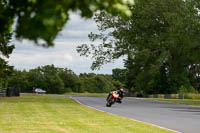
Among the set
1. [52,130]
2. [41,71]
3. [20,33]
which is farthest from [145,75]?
[41,71]

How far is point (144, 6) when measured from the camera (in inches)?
1843

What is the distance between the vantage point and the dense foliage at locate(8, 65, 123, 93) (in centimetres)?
10819

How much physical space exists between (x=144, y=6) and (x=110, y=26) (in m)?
4.33

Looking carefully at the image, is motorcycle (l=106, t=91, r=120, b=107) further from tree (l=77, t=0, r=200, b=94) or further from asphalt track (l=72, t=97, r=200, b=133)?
tree (l=77, t=0, r=200, b=94)

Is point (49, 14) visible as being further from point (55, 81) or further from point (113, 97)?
point (55, 81)

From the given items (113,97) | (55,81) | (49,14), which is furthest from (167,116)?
(55,81)

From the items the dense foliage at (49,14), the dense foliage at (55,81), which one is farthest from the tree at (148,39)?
the dense foliage at (55,81)

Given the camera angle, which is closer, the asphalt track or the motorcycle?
the asphalt track

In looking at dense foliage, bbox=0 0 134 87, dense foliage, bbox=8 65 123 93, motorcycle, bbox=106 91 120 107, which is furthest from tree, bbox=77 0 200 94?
dense foliage, bbox=8 65 123 93

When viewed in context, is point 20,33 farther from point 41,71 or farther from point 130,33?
point 41,71

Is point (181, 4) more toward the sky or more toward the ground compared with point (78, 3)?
more toward the sky

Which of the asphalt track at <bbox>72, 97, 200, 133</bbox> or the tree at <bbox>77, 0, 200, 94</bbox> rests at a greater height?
the tree at <bbox>77, 0, 200, 94</bbox>

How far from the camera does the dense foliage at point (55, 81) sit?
108m

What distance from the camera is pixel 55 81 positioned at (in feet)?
364
